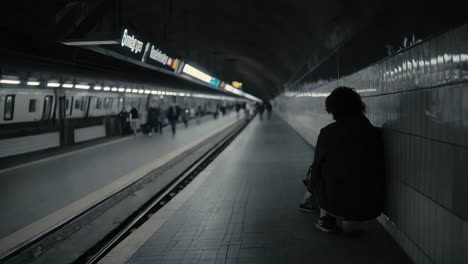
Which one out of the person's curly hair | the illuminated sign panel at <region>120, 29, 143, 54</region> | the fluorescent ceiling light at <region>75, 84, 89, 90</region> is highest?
the illuminated sign panel at <region>120, 29, 143, 54</region>

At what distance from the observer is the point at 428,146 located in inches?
128

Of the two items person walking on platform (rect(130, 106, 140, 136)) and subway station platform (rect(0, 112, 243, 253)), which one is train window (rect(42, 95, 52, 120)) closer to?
subway station platform (rect(0, 112, 243, 253))

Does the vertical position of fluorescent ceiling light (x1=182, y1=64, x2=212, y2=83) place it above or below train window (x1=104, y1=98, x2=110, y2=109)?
above

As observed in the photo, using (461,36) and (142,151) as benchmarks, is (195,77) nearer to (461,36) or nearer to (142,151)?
(142,151)

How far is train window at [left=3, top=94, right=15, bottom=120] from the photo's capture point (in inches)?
416

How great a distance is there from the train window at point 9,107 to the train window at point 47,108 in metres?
1.70

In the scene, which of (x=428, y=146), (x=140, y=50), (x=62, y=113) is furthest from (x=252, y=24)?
(x=428, y=146)

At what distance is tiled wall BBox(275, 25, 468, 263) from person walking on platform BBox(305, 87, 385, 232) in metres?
0.17

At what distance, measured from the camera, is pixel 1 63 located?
7941 mm

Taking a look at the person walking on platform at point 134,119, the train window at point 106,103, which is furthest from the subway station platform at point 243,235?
the person walking on platform at point 134,119

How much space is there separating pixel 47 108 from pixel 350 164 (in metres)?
10.8

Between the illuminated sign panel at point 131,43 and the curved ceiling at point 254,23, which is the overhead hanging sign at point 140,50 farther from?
the curved ceiling at point 254,23

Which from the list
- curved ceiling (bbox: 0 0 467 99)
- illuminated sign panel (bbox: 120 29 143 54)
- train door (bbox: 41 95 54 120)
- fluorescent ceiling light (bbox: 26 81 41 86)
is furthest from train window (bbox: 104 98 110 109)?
illuminated sign panel (bbox: 120 29 143 54)

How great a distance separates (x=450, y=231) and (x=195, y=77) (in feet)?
47.2
